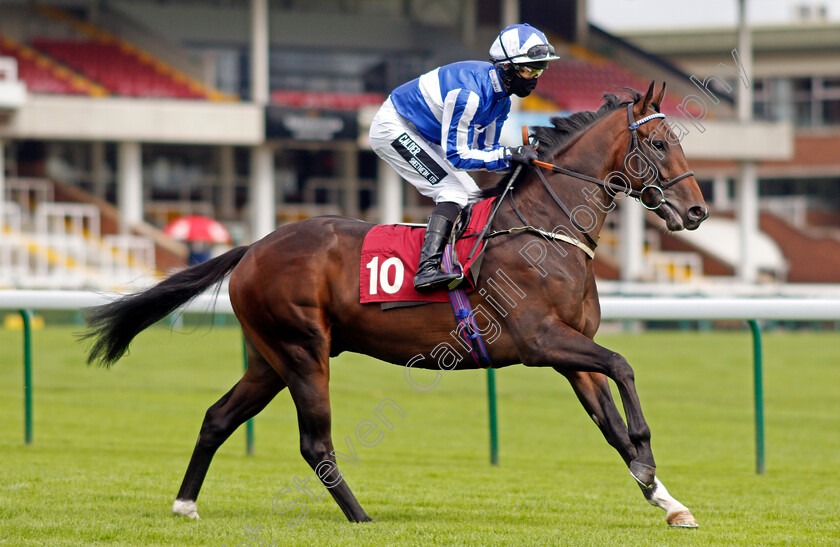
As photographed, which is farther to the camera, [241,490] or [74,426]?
[74,426]

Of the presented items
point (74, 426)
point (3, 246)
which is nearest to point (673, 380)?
point (74, 426)

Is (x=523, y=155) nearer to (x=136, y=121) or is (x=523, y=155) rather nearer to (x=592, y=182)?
(x=592, y=182)

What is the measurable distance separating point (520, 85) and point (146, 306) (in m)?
2.03

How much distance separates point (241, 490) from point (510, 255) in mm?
1903

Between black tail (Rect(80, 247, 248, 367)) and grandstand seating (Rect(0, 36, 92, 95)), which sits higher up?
grandstand seating (Rect(0, 36, 92, 95))

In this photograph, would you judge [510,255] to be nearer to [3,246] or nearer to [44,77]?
[3,246]

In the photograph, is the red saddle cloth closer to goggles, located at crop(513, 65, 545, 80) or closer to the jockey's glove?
the jockey's glove

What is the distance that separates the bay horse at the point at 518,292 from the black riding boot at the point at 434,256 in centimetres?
13

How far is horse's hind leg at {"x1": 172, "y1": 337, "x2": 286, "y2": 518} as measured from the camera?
4641 millimetres

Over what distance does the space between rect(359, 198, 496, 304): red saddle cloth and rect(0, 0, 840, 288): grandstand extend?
1319 cm

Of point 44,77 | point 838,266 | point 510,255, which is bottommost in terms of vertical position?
point 838,266

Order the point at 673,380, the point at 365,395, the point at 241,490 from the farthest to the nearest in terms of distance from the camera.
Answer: the point at 673,380 < the point at 365,395 < the point at 241,490

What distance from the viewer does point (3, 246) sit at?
690 inches

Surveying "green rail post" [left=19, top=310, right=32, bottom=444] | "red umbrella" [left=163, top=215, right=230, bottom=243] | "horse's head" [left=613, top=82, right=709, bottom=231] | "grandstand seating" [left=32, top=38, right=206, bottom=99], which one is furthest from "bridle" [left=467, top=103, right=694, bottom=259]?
"grandstand seating" [left=32, top=38, right=206, bottom=99]
